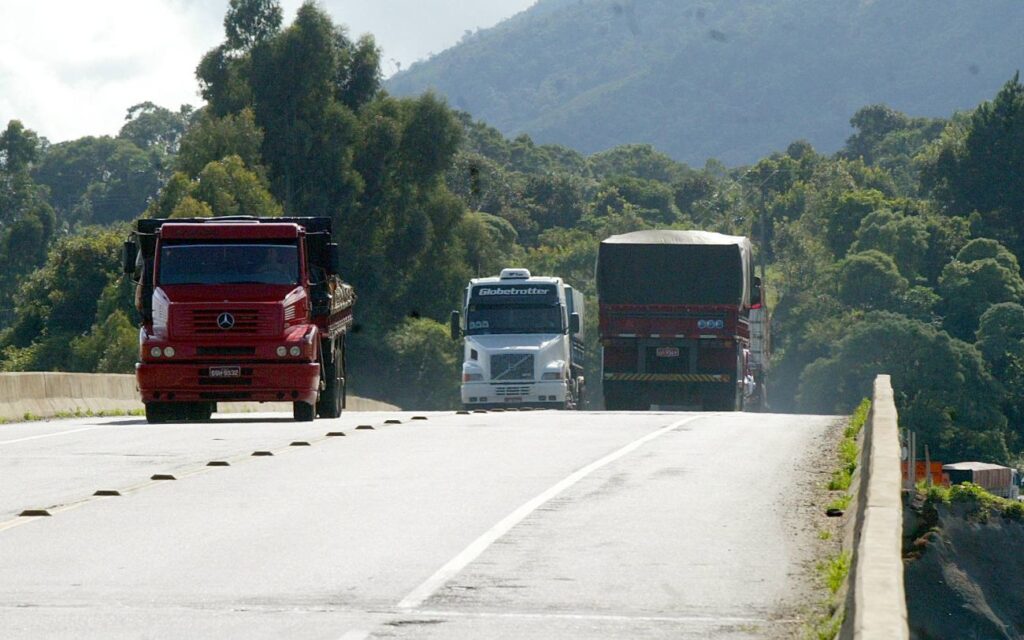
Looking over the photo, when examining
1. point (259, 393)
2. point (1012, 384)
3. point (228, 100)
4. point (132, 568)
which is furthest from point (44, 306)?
point (132, 568)

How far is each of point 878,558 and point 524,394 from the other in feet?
109

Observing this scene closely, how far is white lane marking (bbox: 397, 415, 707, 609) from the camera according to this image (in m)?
10.4

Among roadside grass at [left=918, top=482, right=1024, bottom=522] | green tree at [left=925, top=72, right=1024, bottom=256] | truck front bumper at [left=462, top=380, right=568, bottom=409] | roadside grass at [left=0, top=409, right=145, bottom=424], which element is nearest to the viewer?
roadside grass at [left=918, top=482, right=1024, bottom=522]

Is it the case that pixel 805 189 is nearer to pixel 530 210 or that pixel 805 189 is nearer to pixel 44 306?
pixel 530 210

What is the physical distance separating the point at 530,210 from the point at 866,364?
5766 cm

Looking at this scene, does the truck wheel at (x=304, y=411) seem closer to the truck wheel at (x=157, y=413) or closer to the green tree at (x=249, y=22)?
the truck wheel at (x=157, y=413)

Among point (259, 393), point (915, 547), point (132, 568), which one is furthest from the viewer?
point (259, 393)

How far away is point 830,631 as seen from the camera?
938 cm

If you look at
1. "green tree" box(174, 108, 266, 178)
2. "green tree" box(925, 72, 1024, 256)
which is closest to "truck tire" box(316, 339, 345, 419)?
"green tree" box(174, 108, 266, 178)

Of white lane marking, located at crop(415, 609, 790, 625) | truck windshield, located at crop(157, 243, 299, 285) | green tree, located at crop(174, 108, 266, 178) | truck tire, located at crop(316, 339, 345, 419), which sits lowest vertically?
white lane marking, located at crop(415, 609, 790, 625)

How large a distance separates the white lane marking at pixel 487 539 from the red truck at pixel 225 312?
7.71 meters

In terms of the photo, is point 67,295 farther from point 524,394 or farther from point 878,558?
point 878,558

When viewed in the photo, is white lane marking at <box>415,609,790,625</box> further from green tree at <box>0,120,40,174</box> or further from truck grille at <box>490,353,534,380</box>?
green tree at <box>0,120,40,174</box>

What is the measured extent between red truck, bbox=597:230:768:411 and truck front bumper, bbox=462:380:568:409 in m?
1.54
